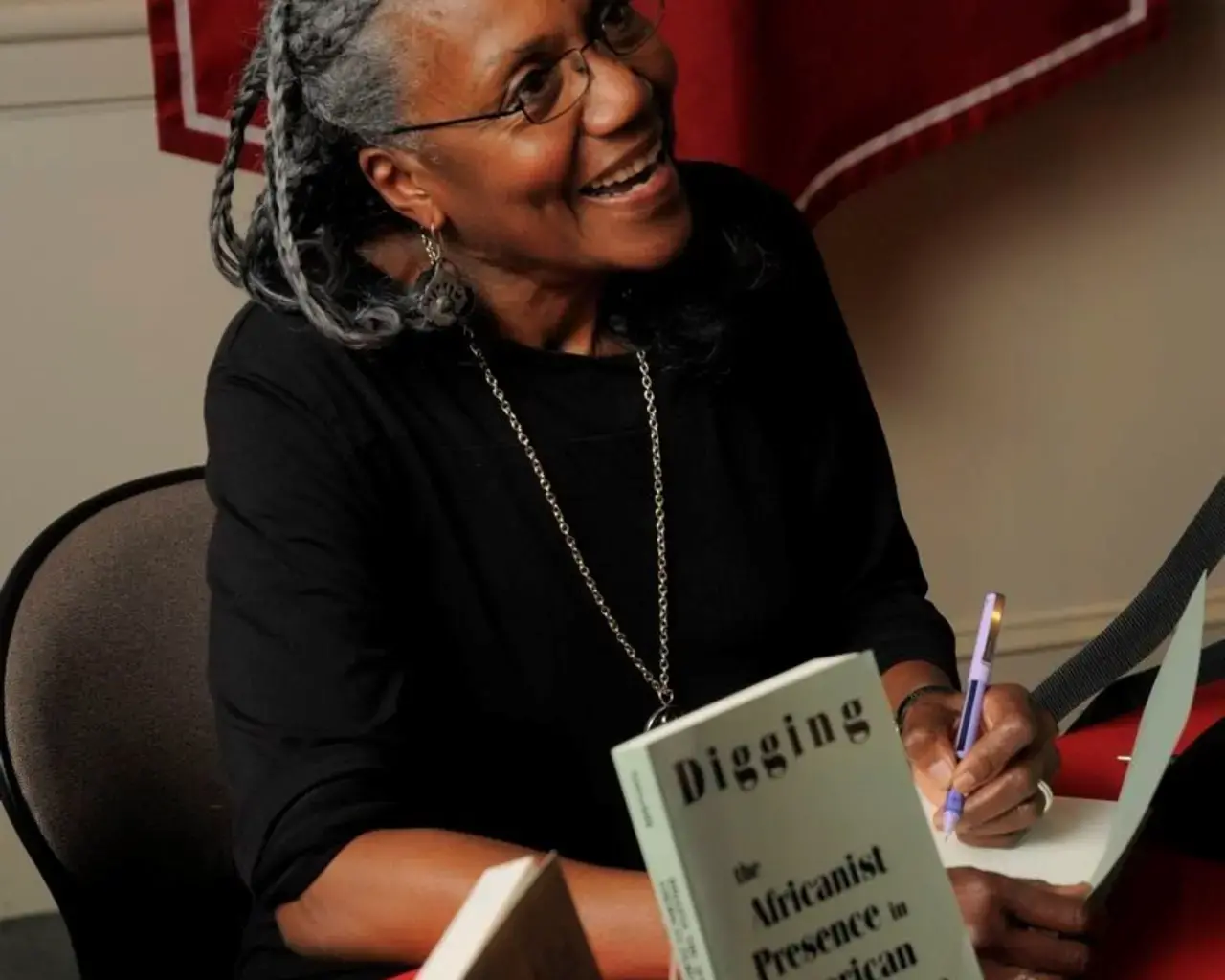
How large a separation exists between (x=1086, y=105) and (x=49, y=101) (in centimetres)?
137

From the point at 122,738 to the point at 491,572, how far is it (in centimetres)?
36

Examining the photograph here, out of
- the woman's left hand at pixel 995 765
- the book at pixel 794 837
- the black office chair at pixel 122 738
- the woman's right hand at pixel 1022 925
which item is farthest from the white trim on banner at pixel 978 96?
the book at pixel 794 837

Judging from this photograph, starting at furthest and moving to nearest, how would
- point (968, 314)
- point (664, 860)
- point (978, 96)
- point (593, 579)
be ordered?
point (968, 314), point (978, 96), point (593, 579), point (664, 860)

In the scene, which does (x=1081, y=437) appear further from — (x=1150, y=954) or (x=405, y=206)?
(x=1150, y=954)

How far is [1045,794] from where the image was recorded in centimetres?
92

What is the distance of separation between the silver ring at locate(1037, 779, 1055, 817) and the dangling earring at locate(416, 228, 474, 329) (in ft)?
1.77

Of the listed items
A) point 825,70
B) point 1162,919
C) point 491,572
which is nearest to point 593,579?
point 491,572

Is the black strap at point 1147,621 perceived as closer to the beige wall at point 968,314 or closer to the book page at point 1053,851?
the book page at point 1053,851

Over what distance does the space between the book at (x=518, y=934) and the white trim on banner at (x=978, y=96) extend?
1.50 metres

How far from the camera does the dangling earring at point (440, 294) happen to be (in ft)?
3.82

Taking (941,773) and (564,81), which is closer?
(941,773)

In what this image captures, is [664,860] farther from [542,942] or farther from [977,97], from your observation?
[977,97]

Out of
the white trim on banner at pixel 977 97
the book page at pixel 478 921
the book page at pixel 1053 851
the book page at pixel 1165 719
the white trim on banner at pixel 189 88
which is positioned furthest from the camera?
the white trim on banner at pixel 977 97

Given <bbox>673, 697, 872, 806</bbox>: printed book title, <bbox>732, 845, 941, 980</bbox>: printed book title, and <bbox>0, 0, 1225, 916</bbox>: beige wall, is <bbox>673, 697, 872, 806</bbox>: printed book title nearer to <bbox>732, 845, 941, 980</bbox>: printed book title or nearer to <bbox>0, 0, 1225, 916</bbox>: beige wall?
<bbox>732, 845, 941, 980</bbox>: printed book title
